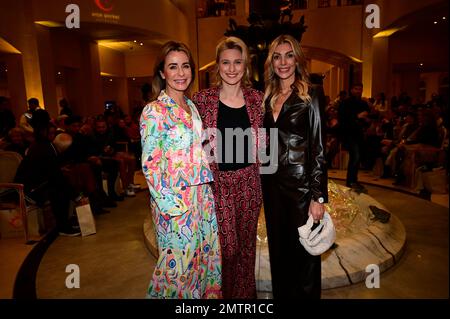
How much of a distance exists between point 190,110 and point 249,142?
1.20 ft

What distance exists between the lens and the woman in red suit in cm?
187

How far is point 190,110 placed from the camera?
1.81m

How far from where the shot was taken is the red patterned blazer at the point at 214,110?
1.86m

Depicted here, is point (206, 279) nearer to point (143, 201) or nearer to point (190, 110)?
point (190, 110)

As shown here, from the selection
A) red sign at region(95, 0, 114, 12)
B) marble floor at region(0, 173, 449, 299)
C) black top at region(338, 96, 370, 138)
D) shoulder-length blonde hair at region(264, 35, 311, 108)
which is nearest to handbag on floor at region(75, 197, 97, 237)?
marble floor at region(0, 173, 449, 299)

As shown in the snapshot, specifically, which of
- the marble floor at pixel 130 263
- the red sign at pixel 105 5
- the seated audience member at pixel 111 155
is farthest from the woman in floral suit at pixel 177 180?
the red sign at pixel 105 5

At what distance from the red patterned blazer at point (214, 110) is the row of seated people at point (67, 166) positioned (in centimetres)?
240

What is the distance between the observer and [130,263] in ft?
9.91

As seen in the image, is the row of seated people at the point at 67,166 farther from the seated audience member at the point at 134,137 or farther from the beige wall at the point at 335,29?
the beige wall at the point at 335,29

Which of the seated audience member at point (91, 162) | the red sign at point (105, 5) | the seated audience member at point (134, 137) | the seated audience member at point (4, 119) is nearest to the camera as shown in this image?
the seated audience member at point (91, 162)

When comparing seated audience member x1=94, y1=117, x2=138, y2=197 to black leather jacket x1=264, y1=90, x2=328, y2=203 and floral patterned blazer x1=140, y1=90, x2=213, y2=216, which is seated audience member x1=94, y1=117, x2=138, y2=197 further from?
black leather jacket x1=264, y1=90, x2=328, y2=203

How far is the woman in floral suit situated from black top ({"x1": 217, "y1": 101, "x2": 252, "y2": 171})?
0.49 ft

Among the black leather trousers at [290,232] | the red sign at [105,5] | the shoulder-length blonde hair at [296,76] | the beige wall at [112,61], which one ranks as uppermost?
the red sign at [105,5]

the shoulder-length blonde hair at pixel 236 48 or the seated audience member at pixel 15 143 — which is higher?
the shoulder-length blonde hair at pixel 236 48
